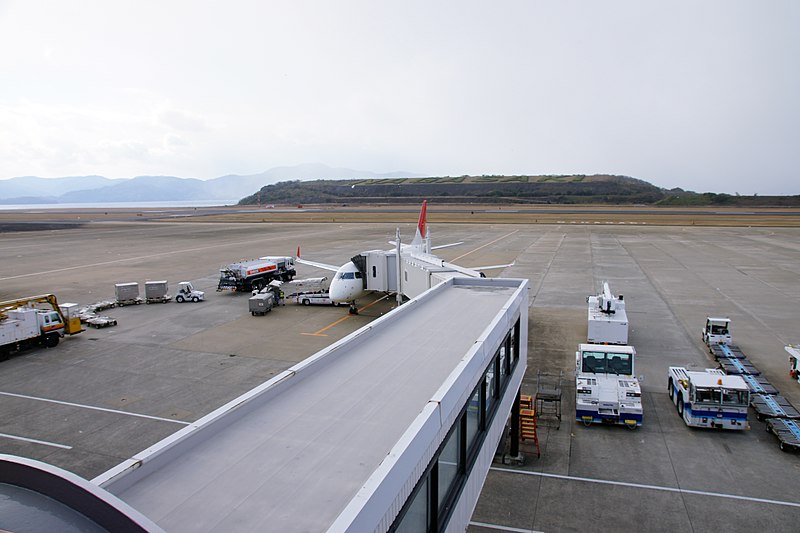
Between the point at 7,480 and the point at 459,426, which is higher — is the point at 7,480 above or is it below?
above

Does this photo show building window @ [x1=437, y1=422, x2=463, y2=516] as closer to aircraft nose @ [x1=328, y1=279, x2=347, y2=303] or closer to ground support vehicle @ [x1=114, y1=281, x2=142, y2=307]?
aircraft nose @ [x1=328, y1=279, x2=347, y2=303]

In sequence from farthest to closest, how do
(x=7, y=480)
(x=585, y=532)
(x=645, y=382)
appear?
(x=645, y=382), (x=585, y=532), (x=7, y=480)

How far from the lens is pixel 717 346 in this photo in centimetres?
2642

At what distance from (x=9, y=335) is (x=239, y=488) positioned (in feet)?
88.9

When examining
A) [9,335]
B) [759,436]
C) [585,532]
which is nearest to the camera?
[585,532]

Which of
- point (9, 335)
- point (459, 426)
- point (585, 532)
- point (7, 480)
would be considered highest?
point (7, 480)

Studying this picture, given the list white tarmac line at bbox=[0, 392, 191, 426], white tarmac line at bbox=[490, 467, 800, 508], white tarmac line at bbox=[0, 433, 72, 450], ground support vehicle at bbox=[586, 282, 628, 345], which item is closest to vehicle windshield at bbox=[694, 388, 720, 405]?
white tarmac line at bbox=[490, 467, 800, 508]

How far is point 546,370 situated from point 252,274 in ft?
92.4

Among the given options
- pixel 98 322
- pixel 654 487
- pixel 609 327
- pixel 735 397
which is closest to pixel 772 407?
pixel 735 397

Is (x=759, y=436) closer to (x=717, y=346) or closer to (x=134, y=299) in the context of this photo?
(x=717, y=346)

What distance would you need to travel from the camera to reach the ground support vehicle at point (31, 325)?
26.6 m

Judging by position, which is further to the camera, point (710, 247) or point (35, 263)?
point (710, 247)

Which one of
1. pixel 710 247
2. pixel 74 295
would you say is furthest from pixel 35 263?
Result: pixel 710 247

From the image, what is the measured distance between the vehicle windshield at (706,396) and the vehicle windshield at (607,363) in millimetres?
2810
